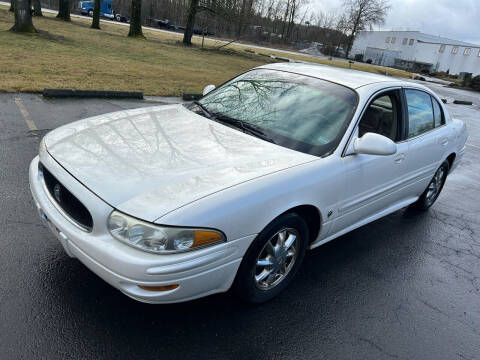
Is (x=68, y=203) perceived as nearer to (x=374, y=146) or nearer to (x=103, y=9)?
(x=374, y=146)

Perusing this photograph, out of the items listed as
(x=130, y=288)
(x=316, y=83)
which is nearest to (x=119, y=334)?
(x=130, y=288)

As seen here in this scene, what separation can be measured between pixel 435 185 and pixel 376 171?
2.03m

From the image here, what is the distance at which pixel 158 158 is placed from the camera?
2652 millimetres

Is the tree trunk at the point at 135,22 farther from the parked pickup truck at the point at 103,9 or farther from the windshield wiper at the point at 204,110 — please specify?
the parked pickup truck at the point at 103,9

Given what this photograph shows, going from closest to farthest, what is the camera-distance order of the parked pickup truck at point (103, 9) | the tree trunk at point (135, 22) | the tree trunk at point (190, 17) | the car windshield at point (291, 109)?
the car windshield at point (291, 109)
the tree trunk at point (135, 22)
the tree trunk at point (190, 17)
the parked pickup truck at point (103, 9)

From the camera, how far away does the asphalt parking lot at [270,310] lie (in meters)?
2.37

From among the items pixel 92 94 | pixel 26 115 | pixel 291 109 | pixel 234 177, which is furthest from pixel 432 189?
pixel 92 94

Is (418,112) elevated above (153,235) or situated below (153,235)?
above

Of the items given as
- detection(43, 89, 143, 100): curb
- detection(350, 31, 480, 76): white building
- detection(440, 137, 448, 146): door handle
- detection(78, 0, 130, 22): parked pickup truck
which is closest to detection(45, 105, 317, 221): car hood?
detection(440, 137, 448, 146): door handle

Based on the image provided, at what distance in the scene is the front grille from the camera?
7.75 ft

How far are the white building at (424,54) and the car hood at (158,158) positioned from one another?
225 feet

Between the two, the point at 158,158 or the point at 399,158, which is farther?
the point at 399,158

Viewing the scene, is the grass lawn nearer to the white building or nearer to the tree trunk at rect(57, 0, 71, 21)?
the tree trunk at rect(57, 0, 71, 21)

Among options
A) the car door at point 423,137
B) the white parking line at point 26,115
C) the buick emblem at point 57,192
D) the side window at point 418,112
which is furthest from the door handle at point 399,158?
the white parking line at point 26,115
